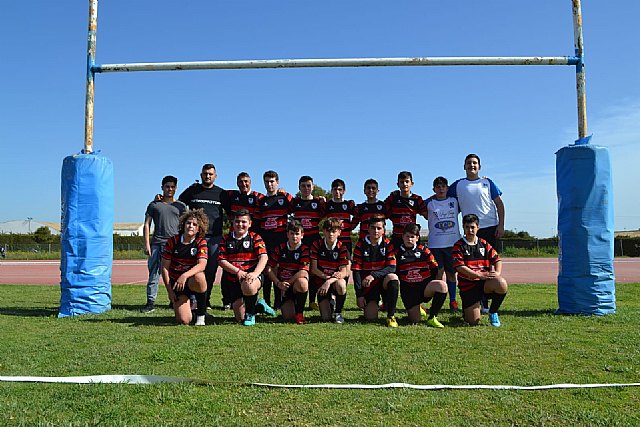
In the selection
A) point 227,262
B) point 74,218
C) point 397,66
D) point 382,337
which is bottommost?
point 382,337

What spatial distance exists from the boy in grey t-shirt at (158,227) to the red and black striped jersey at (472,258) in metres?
3.77

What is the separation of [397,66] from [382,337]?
3829 mm

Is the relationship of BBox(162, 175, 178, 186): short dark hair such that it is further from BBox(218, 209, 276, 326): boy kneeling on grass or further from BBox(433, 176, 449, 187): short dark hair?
BBox(433, 176, 449, 187): short dark hair

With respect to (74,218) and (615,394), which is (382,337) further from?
(74,218)

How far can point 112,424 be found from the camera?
2711 millimetres

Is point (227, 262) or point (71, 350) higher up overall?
point (227, 262)

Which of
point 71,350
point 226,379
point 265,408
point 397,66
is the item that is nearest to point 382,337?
point 226,379

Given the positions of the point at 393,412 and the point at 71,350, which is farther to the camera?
the point at 71,350

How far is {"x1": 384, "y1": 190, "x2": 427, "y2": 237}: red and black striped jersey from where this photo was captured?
23.2ft

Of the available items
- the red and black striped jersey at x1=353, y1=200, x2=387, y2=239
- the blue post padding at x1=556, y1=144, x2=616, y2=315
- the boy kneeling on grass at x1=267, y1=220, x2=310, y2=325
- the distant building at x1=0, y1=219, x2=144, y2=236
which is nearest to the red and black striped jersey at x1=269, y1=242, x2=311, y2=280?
the boy kneeling on grass at x1=267, y1=220, x2=310, y2=325

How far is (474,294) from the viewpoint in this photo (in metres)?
5.92

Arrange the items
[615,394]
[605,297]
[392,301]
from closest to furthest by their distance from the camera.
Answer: [615,394]
[392,301]
[605,297]

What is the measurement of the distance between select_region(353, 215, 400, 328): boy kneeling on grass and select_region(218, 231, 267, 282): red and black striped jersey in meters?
1.19

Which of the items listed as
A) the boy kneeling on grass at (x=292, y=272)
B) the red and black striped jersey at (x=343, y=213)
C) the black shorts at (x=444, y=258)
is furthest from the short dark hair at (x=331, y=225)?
the black shorts at (x=444, y=258)
